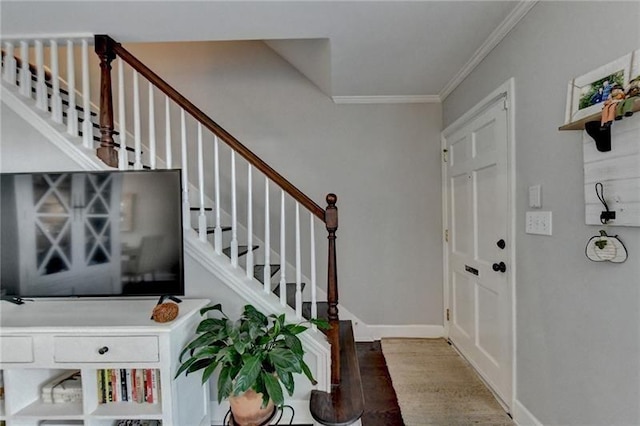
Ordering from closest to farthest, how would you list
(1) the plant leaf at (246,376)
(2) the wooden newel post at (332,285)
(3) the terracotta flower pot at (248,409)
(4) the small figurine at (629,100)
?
(4) the small figurine at (629,100) → (1) the plant leaf at (246,376) → (3) the terracotta flower pot at (248,409) → (2) the wooden newel post at (332,285)

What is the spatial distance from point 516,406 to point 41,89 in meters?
3.53

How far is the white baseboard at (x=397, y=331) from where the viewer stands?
3150 millimetres

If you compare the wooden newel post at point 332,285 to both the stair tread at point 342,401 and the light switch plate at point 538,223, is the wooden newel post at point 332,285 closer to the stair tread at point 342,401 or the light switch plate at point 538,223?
the stair tread at point 342,401

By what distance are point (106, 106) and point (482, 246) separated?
2.79m

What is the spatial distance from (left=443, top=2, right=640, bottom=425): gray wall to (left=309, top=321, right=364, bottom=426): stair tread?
0.97 meters

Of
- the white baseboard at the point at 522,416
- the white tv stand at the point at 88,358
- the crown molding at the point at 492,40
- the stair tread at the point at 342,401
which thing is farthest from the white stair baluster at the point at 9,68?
the white baseboard at the point at 522,416

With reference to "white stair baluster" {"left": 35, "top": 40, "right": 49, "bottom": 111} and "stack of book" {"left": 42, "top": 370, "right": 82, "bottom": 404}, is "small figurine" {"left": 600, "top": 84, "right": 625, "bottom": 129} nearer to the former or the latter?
"stack of book" {"left": 42, "top": 370, "right": 82, "bottom": 404}

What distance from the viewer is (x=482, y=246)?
7.77ft

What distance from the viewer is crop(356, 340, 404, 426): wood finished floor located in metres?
2.00

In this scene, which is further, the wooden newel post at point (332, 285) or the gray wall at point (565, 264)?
the wooden newel post at point (332, 285)

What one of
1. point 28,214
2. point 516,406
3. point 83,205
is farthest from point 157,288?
point 516,406

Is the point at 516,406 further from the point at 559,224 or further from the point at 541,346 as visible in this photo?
the point at 559,224

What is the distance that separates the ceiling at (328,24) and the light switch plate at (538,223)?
1.11 meters

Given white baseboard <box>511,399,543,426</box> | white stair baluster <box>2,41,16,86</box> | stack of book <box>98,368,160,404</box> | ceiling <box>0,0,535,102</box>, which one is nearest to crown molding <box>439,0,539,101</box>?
ceiling <box>0,0,535,102</box>
